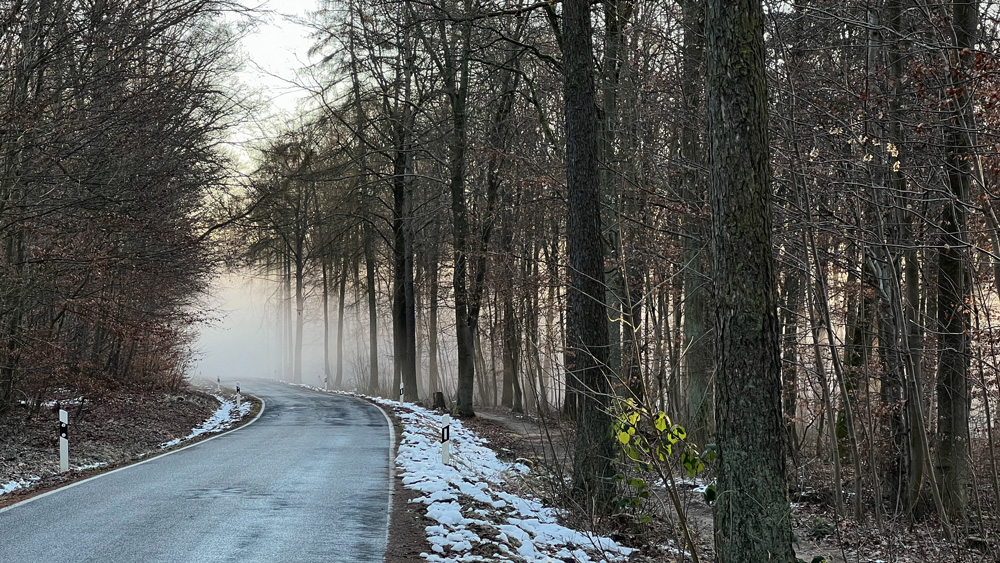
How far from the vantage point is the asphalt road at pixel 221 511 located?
290 inches

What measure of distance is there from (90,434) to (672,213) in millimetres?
12685

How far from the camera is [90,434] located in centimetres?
1711

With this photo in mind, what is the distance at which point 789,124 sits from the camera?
10109mm

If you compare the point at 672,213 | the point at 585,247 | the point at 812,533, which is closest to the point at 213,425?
the point at 672,213

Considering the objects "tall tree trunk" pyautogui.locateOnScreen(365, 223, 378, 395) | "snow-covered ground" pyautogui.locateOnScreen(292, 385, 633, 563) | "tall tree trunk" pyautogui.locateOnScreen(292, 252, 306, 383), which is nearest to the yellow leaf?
"snow-covered ground" pyautogui.locateOnScreen(292, 385, 633, 563)

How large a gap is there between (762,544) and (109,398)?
14859 millimetres

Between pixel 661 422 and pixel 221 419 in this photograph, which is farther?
pixel 221 419

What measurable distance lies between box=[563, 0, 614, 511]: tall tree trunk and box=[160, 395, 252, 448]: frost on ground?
11.1 m

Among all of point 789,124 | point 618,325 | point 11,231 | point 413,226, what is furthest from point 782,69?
point 413,226

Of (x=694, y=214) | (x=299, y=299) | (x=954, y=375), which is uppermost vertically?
(x=299, y=299)

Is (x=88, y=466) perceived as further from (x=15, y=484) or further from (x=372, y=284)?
(x=372, y=284)

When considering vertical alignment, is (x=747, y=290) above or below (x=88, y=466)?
above

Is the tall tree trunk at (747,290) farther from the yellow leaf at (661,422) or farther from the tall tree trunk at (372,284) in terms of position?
the tall tree trunk at (372,284)

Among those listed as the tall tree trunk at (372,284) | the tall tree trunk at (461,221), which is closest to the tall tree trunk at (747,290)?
the tall tree trunk at (461,221)
